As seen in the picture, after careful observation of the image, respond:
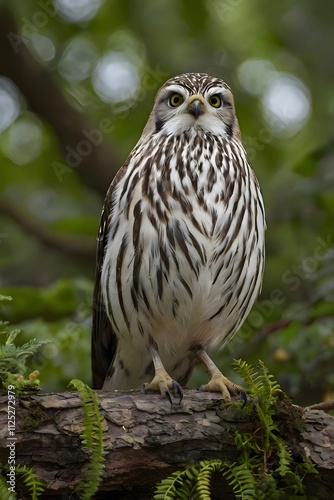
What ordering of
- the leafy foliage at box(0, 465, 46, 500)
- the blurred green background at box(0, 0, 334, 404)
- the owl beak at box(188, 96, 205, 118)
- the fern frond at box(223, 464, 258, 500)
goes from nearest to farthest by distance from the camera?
the leafy foliage at box(0, 465, 46, 500) < the fern frond at box(223, 464, 258, 500) < the owl beak at box(188, 96, 205, 118) < the blurred green background at box(0, 0, 334, 404)

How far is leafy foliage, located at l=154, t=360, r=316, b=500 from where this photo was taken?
3594 mm

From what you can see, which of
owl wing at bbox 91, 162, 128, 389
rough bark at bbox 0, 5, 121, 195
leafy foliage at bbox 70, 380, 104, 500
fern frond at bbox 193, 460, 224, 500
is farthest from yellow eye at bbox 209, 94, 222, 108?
rough bark at bbox 0, 5, 121, 195

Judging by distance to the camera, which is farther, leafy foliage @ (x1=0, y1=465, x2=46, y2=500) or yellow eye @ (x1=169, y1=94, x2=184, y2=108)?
yellow eye @ (x1=169, y1=94, x2=184, y2=108)

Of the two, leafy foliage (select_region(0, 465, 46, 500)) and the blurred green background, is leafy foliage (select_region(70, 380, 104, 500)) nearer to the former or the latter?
leafy foliage (select_region(0, 465, 46, 500))

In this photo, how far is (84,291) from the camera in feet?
19.4

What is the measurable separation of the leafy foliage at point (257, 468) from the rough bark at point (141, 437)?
0.18ft

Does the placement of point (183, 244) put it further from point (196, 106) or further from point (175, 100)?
point (175, 100)

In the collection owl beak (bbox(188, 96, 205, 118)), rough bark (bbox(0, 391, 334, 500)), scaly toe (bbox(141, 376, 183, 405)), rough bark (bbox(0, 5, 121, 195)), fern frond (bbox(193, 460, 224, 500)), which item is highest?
rough bark (bbox(0, 5, 121, 195))

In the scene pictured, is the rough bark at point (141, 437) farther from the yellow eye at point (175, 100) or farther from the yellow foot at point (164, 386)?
the yellow eye at point (175, 100)

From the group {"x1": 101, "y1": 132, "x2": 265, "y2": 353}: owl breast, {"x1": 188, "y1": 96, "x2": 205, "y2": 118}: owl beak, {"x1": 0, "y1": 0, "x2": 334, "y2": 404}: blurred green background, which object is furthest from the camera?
{"x1": 0, "y1": 0, "x2": 334, "y2": 404}: blurred green background

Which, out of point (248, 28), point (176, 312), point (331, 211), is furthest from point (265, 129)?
point (176, 312)

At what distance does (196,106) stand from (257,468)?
7.40ft

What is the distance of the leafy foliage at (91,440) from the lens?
11.5ft

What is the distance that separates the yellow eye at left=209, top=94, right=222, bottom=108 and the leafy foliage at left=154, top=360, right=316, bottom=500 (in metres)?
1.97
